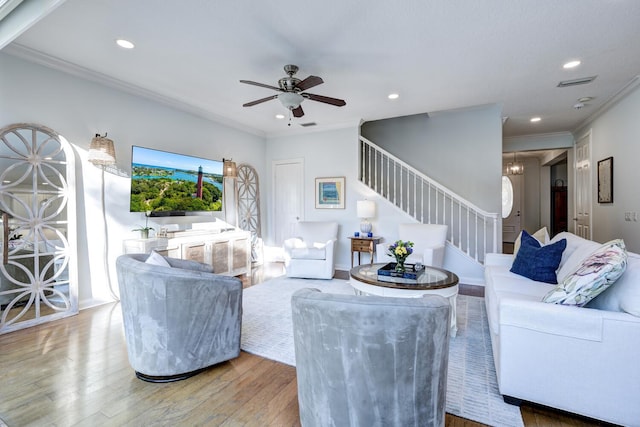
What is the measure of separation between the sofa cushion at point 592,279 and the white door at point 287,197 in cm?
481

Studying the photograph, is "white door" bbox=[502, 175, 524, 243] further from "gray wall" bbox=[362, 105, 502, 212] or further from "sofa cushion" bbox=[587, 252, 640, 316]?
"sofa cushion" bbox=[587, 252, 640, 316]

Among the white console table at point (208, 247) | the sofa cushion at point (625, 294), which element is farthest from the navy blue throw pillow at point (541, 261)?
the white console table at point (208, 247)

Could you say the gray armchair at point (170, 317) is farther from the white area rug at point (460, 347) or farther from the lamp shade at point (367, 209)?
the lamp shade at point (367, 209)

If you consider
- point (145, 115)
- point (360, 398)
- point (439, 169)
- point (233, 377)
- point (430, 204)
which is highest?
point (145, 115)

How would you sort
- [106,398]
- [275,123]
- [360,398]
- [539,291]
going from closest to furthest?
[360,398] → [106,398] → [539,291] → [275,123]

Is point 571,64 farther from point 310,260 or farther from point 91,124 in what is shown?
point 91,124

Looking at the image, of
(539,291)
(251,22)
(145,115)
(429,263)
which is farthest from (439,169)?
(145,115)

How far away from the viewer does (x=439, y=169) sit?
19.3ft

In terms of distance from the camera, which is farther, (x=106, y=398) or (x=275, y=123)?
(x=275, y=123)

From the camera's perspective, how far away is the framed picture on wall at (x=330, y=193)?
574 cm

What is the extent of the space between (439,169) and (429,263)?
8.39 ft

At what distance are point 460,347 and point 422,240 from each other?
2.27 meters

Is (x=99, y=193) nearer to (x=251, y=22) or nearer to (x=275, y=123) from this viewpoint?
(x=251, y=22)

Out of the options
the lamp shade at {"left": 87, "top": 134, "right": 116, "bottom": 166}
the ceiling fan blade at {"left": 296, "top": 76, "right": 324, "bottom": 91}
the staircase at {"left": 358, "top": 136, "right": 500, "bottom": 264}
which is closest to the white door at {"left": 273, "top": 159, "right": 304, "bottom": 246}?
the staircase at {"left": 358, "top": 136, "right": 500, "bottom": 264}
